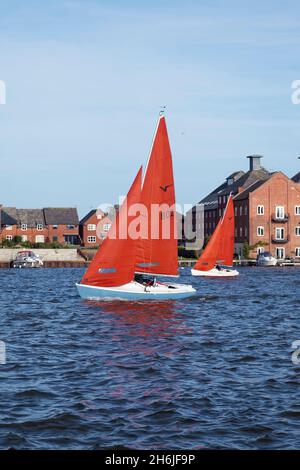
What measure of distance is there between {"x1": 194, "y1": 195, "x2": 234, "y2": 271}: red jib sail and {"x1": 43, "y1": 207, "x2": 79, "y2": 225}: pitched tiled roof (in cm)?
7671

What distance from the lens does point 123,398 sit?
1738cm

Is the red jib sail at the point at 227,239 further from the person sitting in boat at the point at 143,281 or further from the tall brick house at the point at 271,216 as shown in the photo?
the tall brick house at the point at 271,216

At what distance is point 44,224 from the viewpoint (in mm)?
149000

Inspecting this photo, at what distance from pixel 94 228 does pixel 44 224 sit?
1096 centimetres

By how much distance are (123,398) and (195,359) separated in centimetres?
574

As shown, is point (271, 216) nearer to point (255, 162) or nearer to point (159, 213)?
point (255, 162)

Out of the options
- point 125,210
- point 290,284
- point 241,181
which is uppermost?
point 241,181

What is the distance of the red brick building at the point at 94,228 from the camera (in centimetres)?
14725

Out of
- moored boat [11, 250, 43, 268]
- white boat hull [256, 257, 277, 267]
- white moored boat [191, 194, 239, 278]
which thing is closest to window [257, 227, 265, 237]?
white boat hull [256, 257, 277, 267]

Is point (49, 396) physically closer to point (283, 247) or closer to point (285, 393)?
point (285, 393)

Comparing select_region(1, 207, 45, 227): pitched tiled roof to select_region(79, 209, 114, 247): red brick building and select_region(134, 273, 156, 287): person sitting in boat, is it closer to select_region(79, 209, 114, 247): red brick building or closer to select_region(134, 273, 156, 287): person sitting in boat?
select_region(79, 209, 114, 247): red brick building

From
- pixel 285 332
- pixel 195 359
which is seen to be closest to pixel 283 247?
pixel 285 332

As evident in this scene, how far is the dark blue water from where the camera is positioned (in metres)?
14.5

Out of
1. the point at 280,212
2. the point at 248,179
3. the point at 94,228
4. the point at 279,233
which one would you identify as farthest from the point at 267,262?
the point at 94,228
